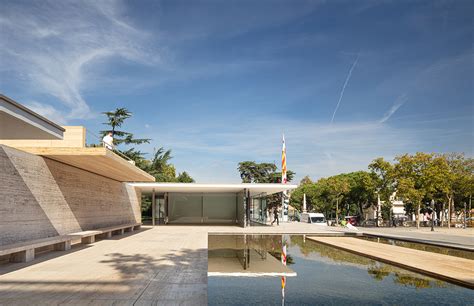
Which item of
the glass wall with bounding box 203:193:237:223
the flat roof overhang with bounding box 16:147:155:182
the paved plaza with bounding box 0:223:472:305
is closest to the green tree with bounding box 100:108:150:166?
the glass wall with bounding box 203:193:237:223

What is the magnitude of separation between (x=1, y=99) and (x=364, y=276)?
892 centimetres

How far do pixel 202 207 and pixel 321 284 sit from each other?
22359mm

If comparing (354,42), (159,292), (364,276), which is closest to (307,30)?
(354,42)

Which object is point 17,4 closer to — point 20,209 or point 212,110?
point 20,209

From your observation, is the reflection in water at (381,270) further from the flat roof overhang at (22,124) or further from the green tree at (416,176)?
the green tree at (416,176)

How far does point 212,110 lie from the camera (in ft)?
86.9

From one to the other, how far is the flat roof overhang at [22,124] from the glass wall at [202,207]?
54.6ft

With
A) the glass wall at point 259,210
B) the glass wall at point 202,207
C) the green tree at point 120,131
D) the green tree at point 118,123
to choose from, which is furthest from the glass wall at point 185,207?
the green tree at point 118,123

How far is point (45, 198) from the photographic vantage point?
34.0ft

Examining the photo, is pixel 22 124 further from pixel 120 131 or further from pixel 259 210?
pixel 259 210

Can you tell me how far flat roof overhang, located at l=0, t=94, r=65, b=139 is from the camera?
8977mm

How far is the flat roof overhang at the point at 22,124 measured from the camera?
898 cm

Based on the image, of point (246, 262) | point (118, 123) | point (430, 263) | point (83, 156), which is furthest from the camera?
point (118, 123)

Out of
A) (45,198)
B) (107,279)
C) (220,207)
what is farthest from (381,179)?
(107,279)
